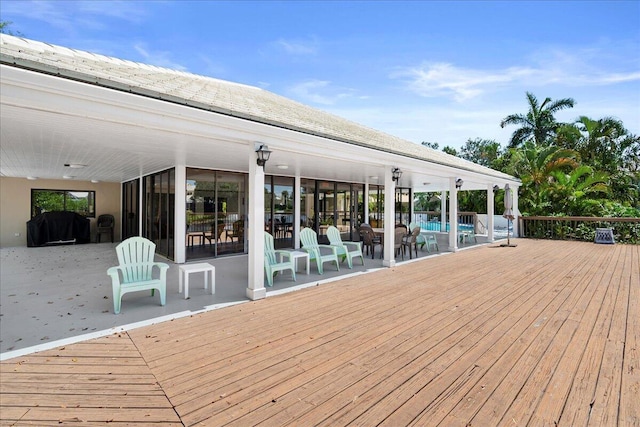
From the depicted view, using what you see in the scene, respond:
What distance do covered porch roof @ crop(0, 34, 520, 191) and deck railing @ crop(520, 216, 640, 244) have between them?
952cm

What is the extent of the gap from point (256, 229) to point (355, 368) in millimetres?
2790

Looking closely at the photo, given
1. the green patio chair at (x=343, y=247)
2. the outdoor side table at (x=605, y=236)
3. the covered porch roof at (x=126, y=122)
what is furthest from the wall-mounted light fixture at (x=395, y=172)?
the outdoor side table at (x=605, y=236)

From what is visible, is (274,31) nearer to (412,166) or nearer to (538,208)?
(412,166)

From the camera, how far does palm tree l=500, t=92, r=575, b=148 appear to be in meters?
22.0

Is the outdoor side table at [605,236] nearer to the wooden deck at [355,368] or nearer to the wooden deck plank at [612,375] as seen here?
the wooden deck at [355,368]

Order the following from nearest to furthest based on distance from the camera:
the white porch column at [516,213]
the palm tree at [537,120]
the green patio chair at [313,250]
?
the green patio chair at [313,250], the white porch column at [516,213], the palm tree at [537,120]

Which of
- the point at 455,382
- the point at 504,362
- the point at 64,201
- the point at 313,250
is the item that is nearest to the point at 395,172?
the point at 313,250

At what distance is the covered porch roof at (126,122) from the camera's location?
9.79 feet

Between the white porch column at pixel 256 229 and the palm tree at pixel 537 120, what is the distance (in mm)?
23993

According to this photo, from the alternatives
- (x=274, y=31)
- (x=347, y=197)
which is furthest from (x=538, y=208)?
(x=274, y=31)

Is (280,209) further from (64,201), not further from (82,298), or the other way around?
(64,201)

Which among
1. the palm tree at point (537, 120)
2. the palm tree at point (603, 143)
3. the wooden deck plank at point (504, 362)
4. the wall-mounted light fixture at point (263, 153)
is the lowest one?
the wooden deck plank at point (504, 362)

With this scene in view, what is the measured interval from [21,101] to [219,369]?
315 cm

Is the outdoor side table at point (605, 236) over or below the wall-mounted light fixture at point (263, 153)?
below
